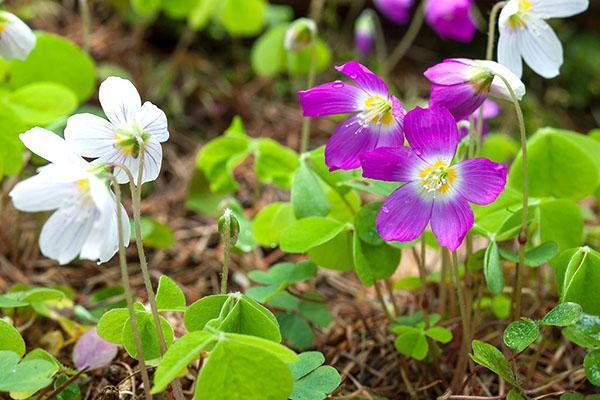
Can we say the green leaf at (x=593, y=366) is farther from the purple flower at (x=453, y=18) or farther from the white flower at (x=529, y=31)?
the purple flower at (x=453, y=18)

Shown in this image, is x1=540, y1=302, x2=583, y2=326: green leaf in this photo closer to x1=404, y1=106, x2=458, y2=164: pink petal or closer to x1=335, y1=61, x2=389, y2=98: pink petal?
x1=404, y1=106, x2=458, y2=164: pink petal

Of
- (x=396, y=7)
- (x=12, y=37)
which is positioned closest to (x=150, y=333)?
(x=12, y=37)

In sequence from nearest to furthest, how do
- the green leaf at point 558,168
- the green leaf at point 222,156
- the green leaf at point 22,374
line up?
the green leaf at point 22,374
the green leaf at point 558,168
the green leaf at point 222,156

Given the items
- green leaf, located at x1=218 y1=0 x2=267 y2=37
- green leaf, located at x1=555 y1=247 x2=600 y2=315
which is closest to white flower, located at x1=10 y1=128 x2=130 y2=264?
green leaf, located at x1=555 y1=247 x2=600 y2=315

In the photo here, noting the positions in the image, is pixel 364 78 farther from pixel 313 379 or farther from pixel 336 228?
pixel 313 379

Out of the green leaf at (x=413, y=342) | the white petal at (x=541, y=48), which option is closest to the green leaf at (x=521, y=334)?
the green leaf at (x=413, y=342)
